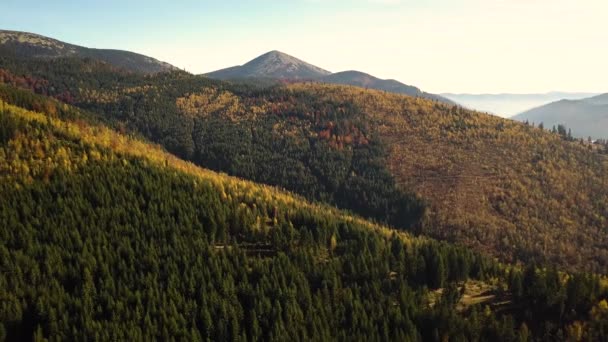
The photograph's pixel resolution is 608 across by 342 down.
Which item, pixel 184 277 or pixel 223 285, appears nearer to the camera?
pixel 223 285

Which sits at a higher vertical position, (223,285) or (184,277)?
(223,285)

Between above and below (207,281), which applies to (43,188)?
above

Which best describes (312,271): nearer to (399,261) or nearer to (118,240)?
(399,261)

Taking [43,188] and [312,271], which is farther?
[43,188]

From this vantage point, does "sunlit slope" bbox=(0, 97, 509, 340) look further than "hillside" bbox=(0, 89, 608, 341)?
Yes

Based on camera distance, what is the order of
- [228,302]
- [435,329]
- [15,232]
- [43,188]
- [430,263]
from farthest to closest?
[43,188] → [430,263] → [15,232] → [228,302] → [435,329]

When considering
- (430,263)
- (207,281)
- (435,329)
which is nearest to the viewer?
(435,329)

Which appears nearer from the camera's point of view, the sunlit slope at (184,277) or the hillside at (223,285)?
the hillside at (223,285)

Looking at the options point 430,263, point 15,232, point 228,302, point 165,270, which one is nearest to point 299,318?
point 228,302
